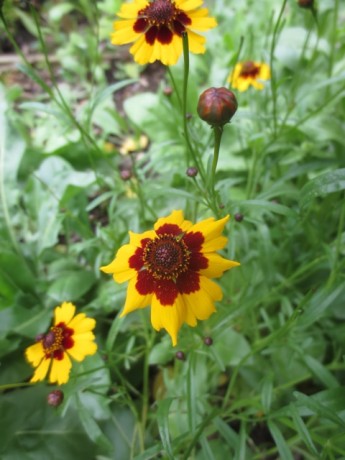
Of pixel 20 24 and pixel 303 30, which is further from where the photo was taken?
pixel 20 24

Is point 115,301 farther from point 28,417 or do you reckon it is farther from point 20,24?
point 20,24

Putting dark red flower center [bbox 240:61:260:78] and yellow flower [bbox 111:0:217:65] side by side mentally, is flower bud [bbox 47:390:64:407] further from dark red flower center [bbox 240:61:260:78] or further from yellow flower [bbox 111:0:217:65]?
dark red flower center [bbox 240:61:260:78]

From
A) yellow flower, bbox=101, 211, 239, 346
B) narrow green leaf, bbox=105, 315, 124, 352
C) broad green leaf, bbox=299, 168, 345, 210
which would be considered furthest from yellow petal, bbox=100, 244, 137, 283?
broad green leaf, bbox=299, 168, 345, 210

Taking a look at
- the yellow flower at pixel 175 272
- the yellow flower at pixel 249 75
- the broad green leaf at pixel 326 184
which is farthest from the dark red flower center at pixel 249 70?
the yellow flower at pixel 175 272

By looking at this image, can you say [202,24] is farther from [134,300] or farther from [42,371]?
[42,371]

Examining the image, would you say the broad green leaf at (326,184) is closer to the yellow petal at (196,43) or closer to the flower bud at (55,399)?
the yellow petal at (196,43)

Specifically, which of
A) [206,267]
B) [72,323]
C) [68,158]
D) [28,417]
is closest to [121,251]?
[206,267]

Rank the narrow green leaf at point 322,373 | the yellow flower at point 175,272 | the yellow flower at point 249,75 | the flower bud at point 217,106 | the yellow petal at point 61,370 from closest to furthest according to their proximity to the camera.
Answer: the flower bud at point 217,106 < the yellow flower at point 175,272 < the yellow petal at point 61,370 < the narrow green leaf at point 322,373 < the yellow flower at point 249,75
